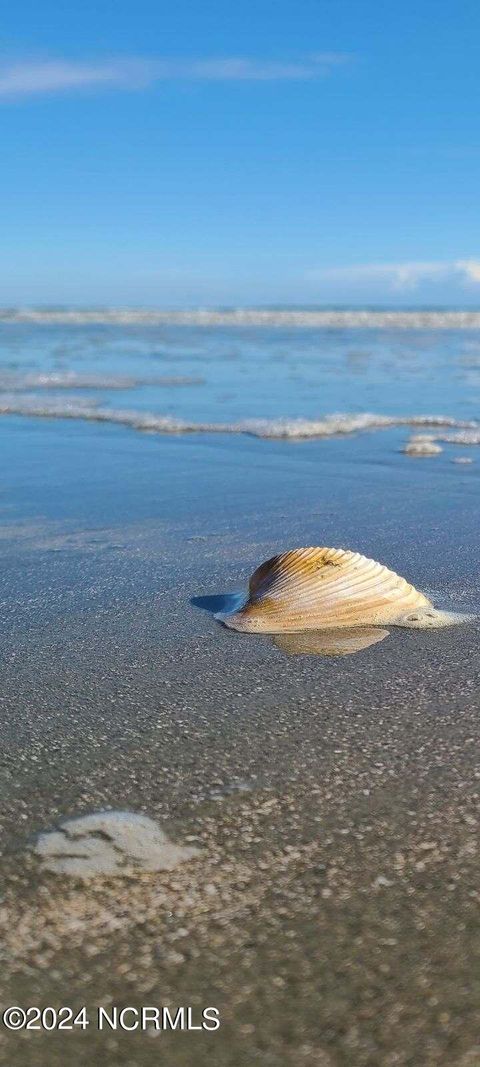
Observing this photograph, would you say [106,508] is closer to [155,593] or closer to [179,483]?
[179,483]

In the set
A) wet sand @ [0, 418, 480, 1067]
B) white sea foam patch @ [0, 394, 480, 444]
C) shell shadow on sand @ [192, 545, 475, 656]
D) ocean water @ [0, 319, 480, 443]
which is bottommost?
wet sand @ [0, 418, 480, 1067]

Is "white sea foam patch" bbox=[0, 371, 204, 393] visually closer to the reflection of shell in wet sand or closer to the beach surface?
the beach surface

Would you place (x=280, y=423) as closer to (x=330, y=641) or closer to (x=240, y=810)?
(x=330, y=641)

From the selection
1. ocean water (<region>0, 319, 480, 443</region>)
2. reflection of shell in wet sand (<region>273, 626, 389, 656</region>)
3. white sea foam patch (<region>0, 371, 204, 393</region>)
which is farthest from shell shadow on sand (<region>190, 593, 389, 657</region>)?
white sea foam patch (<region>0, 371, 204, 393</region>)

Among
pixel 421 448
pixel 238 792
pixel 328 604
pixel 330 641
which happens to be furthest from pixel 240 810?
pixel 421 448

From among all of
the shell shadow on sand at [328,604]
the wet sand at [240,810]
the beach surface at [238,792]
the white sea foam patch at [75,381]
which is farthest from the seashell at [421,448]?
the white sea foam patch at [75,381]

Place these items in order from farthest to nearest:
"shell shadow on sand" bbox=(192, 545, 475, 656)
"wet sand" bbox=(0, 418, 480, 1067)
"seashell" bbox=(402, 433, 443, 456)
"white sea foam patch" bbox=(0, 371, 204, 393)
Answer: "white sea foam patch" bbox=(0, 371, 204, 393) < "seashell" bbox=(402, 433, 443, 456) < "shell shadow on sand" bbox=(192, 545, 475, 656) < "wet sand" bbox=(0, 418, 480, 1067)
